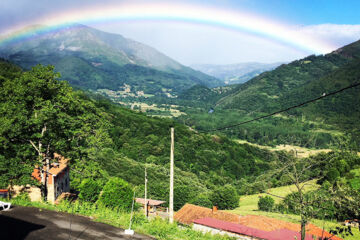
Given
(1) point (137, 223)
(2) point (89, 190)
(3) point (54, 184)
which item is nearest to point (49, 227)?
(1) point (137, 223)

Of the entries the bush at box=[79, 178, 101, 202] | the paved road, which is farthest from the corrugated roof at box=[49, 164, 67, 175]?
the paved road

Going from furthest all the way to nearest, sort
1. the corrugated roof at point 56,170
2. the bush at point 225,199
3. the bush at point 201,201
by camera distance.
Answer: the bush at point 225,199
the bush at point 201,201
the corrugated roof at point 56,170

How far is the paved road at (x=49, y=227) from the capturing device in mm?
7718

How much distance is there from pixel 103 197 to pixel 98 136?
60.2ft

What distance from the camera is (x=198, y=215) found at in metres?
40.0

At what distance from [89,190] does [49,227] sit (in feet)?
110

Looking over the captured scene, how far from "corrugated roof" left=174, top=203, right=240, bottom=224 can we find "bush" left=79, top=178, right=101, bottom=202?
37.8 feet

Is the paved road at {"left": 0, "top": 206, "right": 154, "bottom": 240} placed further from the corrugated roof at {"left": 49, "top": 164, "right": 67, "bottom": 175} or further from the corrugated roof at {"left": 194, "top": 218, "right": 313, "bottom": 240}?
the corrugated roof at {"left": 49, "top": 164, "right": 67, "bottom": 175}

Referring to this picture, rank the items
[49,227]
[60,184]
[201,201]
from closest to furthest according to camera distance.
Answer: [49,227] → [60,184] → [201,201]

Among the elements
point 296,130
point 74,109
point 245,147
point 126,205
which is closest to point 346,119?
point 296,130

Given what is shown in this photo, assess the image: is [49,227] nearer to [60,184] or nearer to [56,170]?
[56,170]

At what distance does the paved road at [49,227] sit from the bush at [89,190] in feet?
98.6

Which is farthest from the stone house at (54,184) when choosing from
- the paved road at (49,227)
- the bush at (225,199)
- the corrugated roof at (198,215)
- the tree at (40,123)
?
the bush at (225,199)

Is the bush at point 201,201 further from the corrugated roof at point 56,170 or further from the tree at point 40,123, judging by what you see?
the tree at point 40,123
